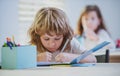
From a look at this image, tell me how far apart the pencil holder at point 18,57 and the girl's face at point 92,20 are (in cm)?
143

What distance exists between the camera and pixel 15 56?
2.63 ft

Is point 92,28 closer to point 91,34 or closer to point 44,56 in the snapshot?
point 91,34

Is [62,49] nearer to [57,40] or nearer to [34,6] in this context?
[57,40]

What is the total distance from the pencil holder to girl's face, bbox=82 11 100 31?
1431 mm

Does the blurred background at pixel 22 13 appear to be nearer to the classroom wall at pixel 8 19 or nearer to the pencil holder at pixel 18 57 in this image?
the classroom wall at pixel 8 19

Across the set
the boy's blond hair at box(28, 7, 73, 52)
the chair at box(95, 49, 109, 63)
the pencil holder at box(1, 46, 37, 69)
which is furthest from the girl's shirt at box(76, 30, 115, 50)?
the pencil holder at box(1, 46, 37, 69)

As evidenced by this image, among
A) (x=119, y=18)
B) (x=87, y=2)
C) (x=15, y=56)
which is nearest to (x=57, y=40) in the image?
(x=87, y=2)

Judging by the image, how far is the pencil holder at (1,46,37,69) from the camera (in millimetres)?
801

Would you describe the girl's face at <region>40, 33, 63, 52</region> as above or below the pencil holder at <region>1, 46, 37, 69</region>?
below

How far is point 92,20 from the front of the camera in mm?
2258

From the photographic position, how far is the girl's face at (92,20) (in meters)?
2.22

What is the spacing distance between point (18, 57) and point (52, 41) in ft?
3.10

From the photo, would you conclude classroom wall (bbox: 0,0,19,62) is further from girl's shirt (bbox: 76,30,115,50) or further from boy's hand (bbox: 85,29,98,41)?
boy's hand (bbox: 85,29,98,41)

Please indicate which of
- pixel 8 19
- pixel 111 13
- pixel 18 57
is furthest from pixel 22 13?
pixel 18 57
